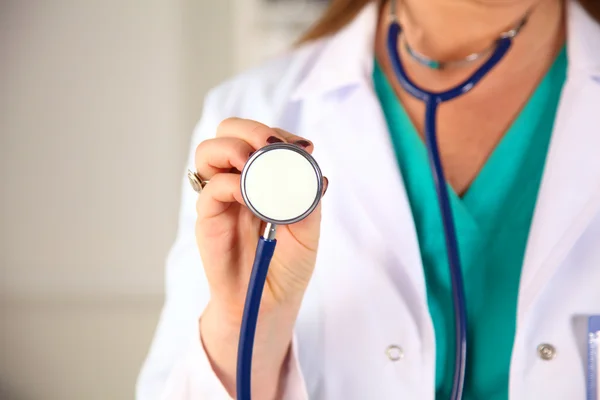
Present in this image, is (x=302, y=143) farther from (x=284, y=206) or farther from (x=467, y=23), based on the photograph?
(x=467, y=23)

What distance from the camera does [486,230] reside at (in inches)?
26.4

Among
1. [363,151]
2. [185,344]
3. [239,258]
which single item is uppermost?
[363,151]

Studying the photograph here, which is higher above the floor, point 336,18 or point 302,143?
point 336,18

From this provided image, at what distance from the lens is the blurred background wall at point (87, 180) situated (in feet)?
2.35

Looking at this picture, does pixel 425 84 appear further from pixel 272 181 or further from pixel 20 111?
pixel 20 111

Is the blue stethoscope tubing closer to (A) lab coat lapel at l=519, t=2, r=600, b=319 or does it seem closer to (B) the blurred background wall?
(A) lab coat lapel at l=519, t=2, r=600, b=319

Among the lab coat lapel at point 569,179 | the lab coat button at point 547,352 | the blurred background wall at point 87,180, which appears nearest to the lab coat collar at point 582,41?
the lab coat lapel at point 569,179

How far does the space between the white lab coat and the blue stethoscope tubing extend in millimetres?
39

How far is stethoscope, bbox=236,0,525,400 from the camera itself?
43cm

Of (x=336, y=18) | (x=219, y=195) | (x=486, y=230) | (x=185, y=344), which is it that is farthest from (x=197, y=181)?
(x=336, y=18)

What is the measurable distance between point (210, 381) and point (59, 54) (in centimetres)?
52

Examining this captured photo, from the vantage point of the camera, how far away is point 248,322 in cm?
49

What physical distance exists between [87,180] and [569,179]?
0.61 m

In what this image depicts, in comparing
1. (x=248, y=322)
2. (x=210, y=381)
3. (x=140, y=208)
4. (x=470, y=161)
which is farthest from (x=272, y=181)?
(x=140, y=208)
